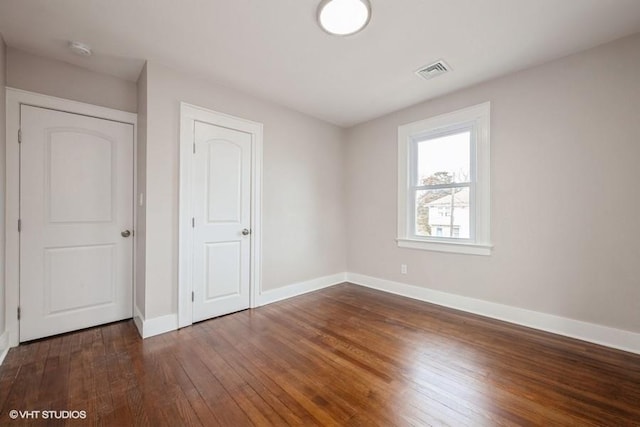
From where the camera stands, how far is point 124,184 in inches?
111

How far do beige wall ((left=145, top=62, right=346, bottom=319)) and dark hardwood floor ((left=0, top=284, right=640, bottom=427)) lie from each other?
0.64 meters

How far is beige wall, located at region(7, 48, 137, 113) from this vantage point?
232 centimetres

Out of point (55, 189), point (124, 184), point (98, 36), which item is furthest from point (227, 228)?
point (98, 36)

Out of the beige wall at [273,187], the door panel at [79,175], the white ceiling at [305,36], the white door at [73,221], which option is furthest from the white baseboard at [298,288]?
the white ceiling at [305,36]

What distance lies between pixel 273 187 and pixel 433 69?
7.39 ft

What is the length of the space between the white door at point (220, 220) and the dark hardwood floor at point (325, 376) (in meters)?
0.37

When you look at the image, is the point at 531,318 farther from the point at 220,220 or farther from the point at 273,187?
the point at 220,220

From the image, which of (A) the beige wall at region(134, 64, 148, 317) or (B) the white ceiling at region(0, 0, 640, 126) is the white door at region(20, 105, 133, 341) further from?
(B) the white ceiling at region(0, 0, 640, 126)

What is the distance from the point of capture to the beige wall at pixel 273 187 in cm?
257

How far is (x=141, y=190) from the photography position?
2.68 m

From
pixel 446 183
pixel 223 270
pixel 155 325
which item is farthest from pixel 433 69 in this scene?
pixel 155 325

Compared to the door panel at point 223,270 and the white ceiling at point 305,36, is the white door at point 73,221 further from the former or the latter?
the door panel at point 223,270

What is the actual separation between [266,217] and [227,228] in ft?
1.82

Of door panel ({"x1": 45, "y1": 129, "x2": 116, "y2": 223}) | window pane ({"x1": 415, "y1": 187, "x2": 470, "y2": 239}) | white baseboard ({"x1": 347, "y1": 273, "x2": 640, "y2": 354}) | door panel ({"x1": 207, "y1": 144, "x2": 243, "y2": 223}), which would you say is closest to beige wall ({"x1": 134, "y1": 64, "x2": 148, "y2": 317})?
door panel ({"x1": 45, "y1": 129, "x2": 116, "y2": 223})
